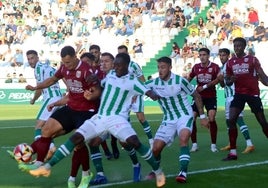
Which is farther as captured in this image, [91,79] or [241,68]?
[241,68]

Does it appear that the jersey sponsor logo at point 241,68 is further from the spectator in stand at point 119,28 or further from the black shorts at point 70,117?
the spectator in stand at point 119,28

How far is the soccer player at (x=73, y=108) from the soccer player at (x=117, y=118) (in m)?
0.20

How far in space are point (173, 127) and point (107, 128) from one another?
5.03ft

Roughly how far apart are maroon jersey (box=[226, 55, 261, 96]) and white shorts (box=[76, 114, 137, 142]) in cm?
401

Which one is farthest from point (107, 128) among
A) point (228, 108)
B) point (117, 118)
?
point (228, 108)

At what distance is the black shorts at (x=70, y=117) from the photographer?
878 cm

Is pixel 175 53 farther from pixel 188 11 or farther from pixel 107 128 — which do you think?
pixel 107 128

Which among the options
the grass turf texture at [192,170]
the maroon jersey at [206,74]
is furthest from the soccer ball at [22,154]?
the maroon jersey at [206,74]

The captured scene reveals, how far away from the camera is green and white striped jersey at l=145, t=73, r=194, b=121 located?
9.58 meters

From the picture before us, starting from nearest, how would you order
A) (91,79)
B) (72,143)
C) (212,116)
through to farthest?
1. (72,143)
2. (91,79)
3. (212,116)

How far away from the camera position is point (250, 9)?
35.2 m

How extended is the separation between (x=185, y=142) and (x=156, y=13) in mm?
28409

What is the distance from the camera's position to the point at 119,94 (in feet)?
28.1

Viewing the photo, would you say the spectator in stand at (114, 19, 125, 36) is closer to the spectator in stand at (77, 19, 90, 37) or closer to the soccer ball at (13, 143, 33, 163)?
the spectator in stand at (77, 19, 90, 37)
